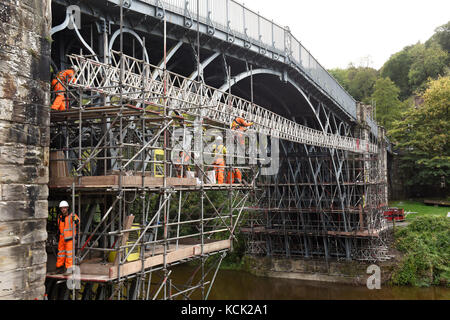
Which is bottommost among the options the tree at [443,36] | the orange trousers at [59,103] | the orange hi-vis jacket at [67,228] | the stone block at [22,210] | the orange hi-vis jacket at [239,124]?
the orange hi-vis jacket at [67,228]

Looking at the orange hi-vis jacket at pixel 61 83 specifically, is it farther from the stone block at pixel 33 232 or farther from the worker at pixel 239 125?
the worker at pixel 239 125

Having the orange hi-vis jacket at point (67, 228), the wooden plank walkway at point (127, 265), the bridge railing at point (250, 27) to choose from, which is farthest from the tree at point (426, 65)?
the orange hi-vis jacket at point (67, 228)

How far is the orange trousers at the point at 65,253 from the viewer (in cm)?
808

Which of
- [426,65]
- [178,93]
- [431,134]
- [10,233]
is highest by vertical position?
[426,65]

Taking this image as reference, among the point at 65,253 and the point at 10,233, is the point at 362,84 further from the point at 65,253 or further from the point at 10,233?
the point at 10,233

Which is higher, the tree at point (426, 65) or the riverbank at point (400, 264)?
the tree at point (426, 65)

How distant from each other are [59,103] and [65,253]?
3025 millimetres

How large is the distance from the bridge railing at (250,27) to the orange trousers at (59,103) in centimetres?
409

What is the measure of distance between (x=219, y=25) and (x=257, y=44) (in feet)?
8.24

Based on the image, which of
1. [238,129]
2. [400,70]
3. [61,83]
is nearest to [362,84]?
[400,70]

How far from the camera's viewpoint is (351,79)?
65750 millimetres

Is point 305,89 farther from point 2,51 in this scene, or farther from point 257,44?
point 2,51

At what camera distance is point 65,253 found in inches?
320

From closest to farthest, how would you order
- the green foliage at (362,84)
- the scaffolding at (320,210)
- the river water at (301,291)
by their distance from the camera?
1. the river water at (301,291)
2. the scaffolding at (320,210)
3. the green foliage at (362,84)
